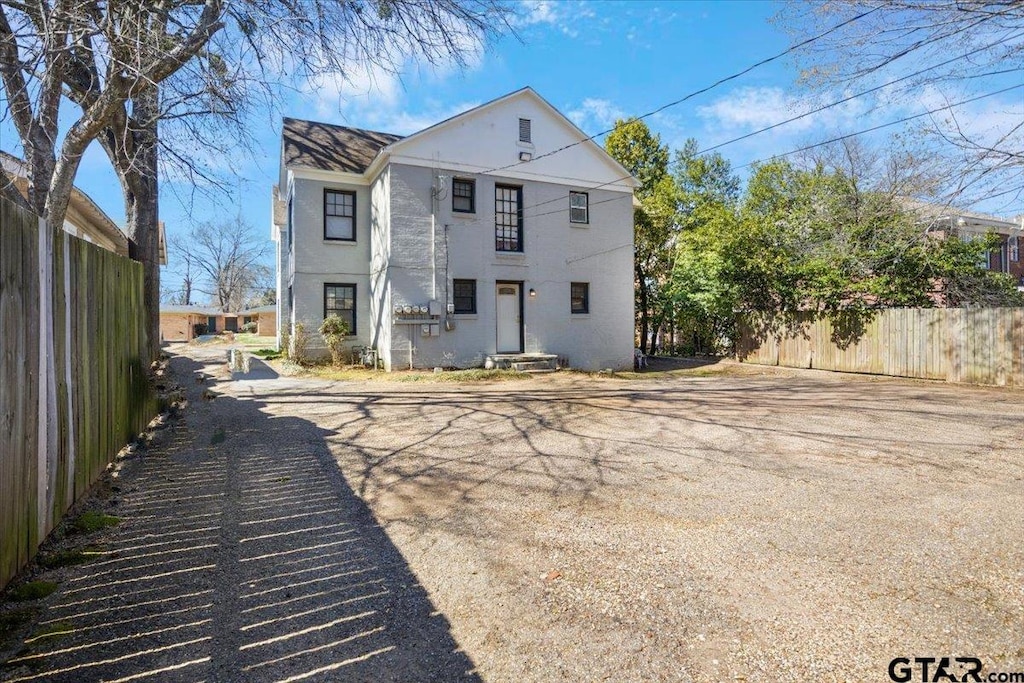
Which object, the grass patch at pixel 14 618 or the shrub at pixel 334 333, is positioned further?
the shrub at pixel 334 333

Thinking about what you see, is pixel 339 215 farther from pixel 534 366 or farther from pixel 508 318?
pixel 534 366

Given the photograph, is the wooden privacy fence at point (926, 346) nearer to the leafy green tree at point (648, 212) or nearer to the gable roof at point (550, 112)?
the leafy green tree at point (648, 212)

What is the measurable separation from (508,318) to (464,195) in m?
3.88

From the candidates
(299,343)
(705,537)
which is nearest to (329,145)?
(299,343)

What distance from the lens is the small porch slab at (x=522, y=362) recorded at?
14.8m

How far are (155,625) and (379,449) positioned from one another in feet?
11.6

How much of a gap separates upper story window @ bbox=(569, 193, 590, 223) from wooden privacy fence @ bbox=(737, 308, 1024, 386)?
7632 millimetres

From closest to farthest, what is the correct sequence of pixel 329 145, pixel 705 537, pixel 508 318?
1. pixel 705 537
2. pixel 508 318
3. pixel 329 145

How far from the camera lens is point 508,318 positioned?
1579cm

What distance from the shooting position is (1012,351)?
1148cm

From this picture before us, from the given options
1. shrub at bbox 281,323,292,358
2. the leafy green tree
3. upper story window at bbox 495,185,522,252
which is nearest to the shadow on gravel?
upper story window at bbox 495,185,522,252

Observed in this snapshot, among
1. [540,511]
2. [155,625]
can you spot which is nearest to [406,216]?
[540,511]

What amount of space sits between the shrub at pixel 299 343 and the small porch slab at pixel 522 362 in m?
5.35

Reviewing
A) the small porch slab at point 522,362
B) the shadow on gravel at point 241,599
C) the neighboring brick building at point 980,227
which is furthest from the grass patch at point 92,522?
the neighboring brick building at point 980,227
